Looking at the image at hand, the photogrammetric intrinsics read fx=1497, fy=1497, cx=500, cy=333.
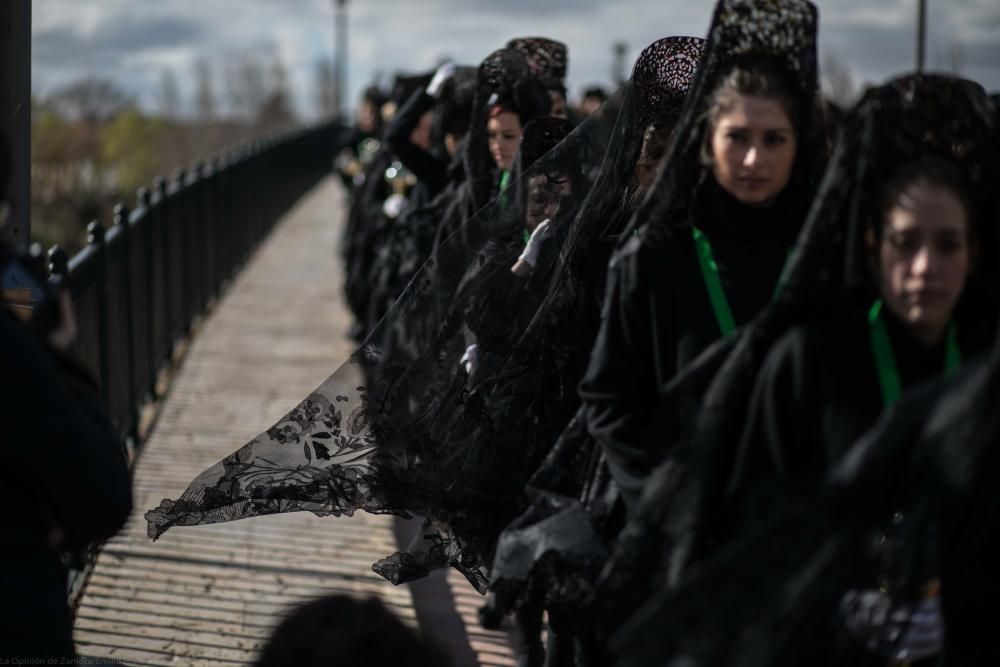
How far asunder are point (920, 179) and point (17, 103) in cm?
308

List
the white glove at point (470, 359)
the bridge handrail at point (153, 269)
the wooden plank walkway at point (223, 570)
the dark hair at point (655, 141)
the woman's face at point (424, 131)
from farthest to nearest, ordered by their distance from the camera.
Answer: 1. the woman's face at point (424, 131)
2. the bridge handrail at point (153, 269)
3. the wooden plank walkway at point (223, 570)
4. the white glove at point (470, 359)
5. the dark hair at point (655, 141)

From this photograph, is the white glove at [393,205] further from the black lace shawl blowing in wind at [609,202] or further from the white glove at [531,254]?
the black lace shawl blowing in wind at [609,202]

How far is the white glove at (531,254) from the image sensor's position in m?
4.53

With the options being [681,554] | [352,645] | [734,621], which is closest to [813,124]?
[681,554]

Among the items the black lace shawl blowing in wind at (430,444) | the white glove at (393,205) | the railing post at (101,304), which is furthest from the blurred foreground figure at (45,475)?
the white glove at (393,205)

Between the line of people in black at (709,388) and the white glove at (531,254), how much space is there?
0.4 inches

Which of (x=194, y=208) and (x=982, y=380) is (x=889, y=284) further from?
(x=194, y=208)

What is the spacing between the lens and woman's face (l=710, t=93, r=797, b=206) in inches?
125

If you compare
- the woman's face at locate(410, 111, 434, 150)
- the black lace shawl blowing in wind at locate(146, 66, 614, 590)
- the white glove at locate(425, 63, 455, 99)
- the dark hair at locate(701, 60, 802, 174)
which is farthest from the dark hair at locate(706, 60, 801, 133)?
the woman's face at locate(410, 111, 434, 150)

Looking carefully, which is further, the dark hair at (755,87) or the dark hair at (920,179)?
the dark hair at (755,87)

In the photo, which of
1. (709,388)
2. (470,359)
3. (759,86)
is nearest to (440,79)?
(470,359)

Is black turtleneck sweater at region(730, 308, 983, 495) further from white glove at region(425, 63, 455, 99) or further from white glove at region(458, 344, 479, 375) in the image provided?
white glove at region(425, 63, 455, 99)

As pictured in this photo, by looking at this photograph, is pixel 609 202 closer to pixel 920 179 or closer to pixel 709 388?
pixel 709 388

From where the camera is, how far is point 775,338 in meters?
2.70
